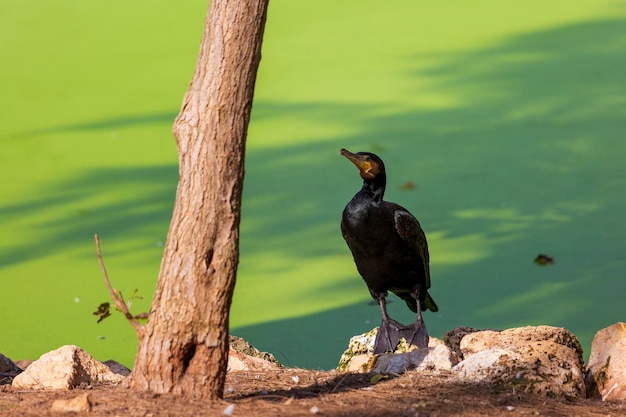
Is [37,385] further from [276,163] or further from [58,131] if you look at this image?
[58,131]

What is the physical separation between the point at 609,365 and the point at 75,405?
1722mm

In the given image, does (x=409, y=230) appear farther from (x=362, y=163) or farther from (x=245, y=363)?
(x=245, y=363)

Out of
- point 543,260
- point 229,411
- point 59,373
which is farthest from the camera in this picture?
point 543,260

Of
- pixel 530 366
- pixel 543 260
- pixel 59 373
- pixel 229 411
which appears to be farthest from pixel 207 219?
pixel 543 260

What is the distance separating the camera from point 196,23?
343 inches

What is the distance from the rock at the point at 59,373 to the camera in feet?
10.3

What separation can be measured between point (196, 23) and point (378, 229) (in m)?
5.51

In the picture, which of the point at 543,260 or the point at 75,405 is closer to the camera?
the point at 75,405

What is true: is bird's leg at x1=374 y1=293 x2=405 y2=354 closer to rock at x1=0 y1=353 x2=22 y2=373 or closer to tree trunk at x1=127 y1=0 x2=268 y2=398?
tree trunk at x1=127 y1=0 x2=268 y2=398

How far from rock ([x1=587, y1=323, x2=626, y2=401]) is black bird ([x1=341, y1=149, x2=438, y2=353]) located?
579mm

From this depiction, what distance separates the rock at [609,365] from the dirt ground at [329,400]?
188 mm

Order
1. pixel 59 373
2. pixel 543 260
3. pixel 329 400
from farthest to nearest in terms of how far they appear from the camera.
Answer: pixel 543 260, pixel 59 373, pixel 329 400

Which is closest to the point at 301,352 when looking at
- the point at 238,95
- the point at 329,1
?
the point at 238,95

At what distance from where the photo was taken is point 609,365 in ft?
11.1
